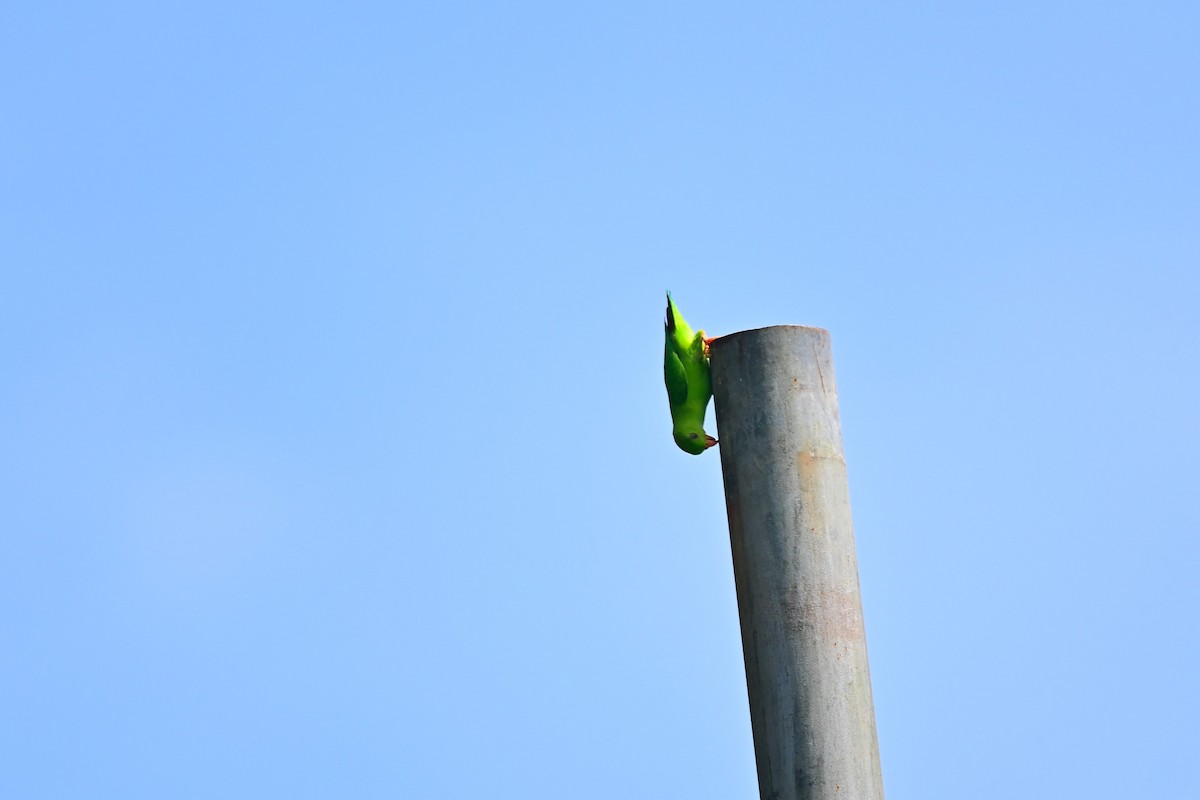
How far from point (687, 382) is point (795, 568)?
3.34 feet

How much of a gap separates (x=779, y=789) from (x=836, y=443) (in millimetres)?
1146

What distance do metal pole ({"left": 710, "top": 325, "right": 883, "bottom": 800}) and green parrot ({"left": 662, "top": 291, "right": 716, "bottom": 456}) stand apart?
0.34 m

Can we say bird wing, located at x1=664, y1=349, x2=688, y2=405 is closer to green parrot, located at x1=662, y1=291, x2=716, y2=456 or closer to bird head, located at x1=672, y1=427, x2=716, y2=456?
green parrot, located at x1=662, y1=291, x2=716, y2=456

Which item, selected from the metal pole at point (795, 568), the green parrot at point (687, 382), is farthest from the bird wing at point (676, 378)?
the metal pole at point (795, 568)

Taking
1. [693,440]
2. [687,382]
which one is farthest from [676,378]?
[693,440]

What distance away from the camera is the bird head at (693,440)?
19.0 feet

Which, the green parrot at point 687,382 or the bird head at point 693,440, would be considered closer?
the green parrot at point 687,382

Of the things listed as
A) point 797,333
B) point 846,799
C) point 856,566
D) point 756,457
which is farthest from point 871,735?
point 797,333

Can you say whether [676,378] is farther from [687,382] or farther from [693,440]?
[693,440]

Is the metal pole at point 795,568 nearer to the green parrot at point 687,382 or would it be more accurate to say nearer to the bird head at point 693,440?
the green parrot at point 687,382

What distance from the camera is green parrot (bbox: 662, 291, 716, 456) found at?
569 centimetres

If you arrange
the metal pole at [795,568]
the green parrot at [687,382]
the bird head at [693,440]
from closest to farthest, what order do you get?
the metal pole at [795,568]
the green parrot at [687,382]
the bird head at [693,440]

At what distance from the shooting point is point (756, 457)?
512 cm

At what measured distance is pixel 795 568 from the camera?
4.96 meters
